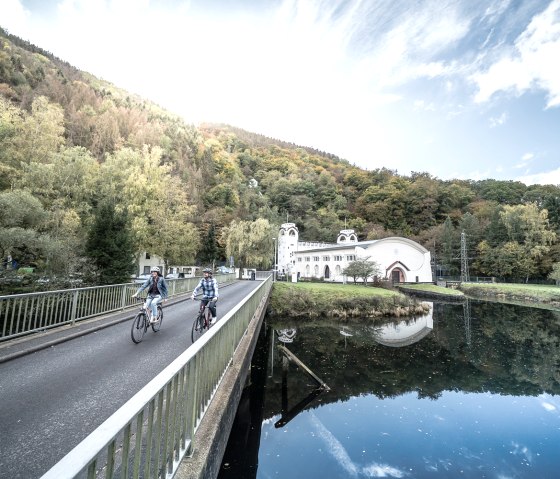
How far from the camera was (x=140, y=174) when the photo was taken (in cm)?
2670

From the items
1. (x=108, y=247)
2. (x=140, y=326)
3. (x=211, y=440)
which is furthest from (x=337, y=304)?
(x=211, y=440)

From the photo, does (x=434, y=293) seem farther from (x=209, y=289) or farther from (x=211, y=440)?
(x=211, y=440)

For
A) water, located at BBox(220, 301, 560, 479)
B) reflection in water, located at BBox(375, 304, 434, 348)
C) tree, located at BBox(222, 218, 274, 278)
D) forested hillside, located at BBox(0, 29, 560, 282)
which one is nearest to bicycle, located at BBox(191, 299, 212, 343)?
water, located at BBox(220, 301, 560, 479)

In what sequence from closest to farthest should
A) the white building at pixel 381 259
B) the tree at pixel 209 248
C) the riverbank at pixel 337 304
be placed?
the riverbank at pixel 337 304
the white building at pixel 381 259
the tree at pixel 209 248

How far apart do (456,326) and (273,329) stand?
13729 mm

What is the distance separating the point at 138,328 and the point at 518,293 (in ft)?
167

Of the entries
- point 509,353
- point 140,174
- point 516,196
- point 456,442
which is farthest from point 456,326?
point 516,196

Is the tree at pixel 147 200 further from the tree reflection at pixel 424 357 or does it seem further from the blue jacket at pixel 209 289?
the blue jacket at pixel 209 289

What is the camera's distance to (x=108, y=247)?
51.2ft

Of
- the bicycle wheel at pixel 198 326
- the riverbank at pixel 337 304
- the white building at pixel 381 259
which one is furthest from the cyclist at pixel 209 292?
the white building at pixel 381 259

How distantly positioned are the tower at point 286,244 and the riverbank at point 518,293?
31080 millimetres

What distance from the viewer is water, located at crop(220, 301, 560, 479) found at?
→ 7582mm

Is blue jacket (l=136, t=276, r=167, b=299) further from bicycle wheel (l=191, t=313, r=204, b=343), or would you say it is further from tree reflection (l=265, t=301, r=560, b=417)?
tree reflection (l=265, t=301, r=560, b=417)

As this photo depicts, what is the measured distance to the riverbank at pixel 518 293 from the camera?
3918cm
